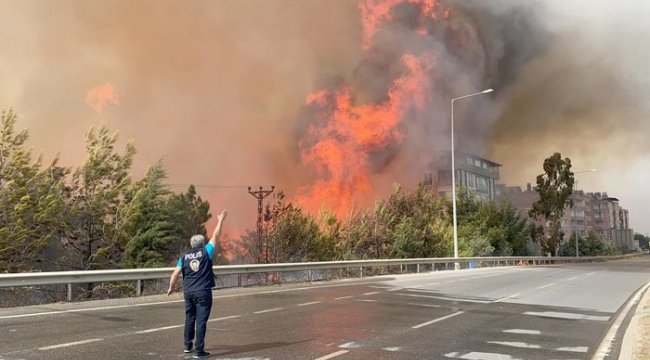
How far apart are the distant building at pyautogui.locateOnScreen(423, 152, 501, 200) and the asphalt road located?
78.5m

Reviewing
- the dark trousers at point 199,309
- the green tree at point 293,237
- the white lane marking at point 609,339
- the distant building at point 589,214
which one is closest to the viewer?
the dark trousers at point 199,309

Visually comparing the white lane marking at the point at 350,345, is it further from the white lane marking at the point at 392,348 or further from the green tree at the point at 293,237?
the green tree at the point at 293,237

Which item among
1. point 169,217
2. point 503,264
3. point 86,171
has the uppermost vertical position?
point 86,171

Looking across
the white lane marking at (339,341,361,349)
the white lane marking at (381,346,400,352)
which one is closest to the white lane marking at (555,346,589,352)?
the white lane marking at (381,346,400,352)

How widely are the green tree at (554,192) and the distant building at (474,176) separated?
22.7 m

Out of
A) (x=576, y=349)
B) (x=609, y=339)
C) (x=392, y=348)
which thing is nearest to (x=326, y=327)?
(x=392, y=348)

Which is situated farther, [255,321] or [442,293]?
[442,293]

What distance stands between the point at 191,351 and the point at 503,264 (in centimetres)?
4344

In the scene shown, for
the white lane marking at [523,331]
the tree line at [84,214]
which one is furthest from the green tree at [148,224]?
the white lane marking at [523,331]

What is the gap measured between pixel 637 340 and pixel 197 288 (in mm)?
6746

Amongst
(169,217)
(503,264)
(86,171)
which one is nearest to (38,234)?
(86,171)

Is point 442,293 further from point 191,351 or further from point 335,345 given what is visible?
point 191,351

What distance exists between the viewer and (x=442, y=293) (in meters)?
16.5

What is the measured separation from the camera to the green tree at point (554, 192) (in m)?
68.4
